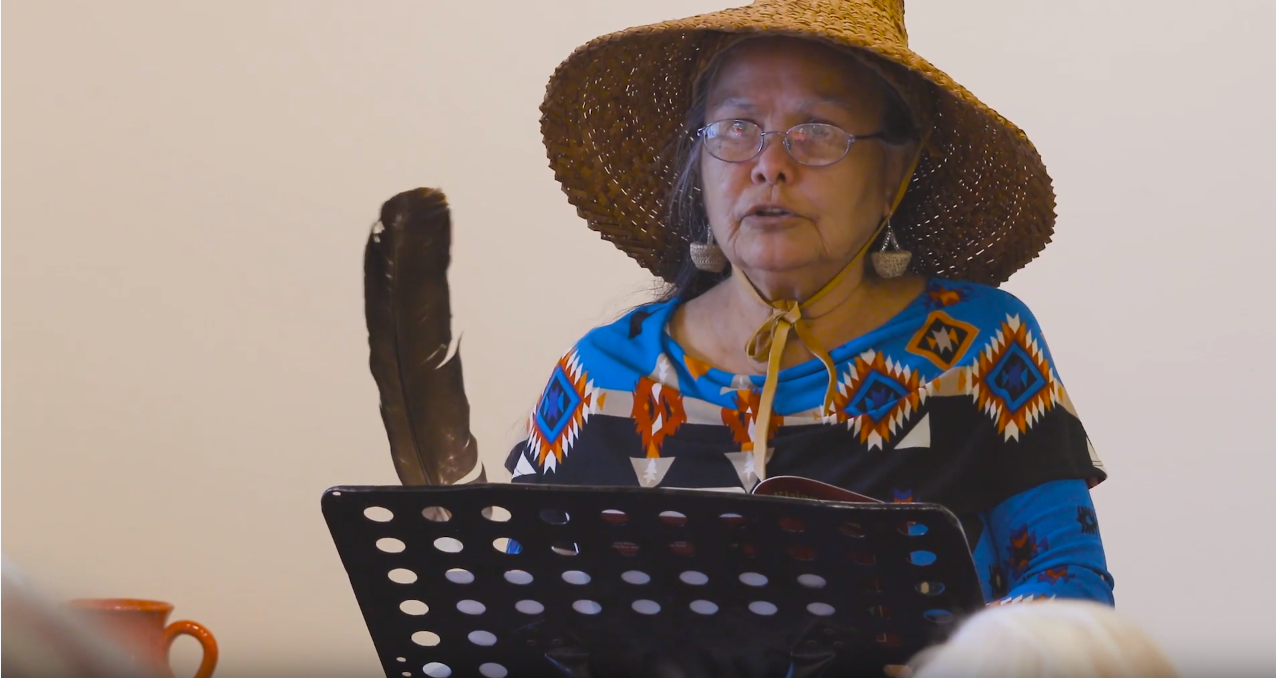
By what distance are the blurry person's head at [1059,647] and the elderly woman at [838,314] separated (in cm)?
69

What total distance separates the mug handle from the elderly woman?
20.3 inches

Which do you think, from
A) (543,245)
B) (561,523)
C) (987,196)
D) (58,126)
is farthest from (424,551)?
(58,126)

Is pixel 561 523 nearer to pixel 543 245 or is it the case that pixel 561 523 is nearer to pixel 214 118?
pixel 543 245

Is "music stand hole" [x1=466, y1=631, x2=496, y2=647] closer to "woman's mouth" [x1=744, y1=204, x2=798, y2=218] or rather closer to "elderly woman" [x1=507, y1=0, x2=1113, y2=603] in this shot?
"elderly woman" [x1=507, y1=0, x2=1113, y2=603]

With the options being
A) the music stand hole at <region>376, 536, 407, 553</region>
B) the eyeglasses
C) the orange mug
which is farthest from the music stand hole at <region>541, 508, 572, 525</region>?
the eyeglasses

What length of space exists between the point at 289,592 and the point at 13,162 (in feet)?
2.97

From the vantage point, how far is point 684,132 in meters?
1.51

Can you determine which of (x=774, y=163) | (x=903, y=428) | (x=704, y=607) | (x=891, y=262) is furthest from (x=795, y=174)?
(x=704, y=607)

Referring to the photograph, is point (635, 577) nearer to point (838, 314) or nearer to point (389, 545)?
point (389, 545)

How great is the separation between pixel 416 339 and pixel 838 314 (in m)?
0.44

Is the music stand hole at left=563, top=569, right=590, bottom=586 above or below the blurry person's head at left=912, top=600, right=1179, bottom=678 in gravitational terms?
above

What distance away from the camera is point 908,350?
4.39 feet

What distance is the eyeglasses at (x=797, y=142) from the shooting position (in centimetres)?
131

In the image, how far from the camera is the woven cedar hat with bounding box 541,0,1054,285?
4.39 feet
